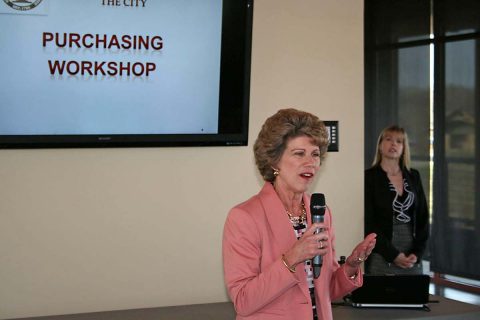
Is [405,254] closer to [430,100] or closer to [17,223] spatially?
[17,223]

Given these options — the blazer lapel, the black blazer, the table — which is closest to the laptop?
the table

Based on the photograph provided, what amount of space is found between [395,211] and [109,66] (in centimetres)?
233

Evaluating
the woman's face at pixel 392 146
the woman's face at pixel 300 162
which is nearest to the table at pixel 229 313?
the woman's face at pixel 300 162

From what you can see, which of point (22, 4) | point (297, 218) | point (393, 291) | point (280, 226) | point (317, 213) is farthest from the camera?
point (393, 291)

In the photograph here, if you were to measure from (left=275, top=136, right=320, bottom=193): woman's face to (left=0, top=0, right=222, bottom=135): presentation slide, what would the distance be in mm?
1290

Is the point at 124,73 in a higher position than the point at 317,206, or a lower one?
higher

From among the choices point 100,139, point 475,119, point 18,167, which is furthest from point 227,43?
point 475,119

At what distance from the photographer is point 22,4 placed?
349 cm

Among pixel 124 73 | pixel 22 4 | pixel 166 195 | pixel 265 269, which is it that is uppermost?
pixel 22 4

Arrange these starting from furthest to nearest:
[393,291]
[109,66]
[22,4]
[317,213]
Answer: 1. [393,291]
2. [109,66]
3. [22,4]
4. [317,213]

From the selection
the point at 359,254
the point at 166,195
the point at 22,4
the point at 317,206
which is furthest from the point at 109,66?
the point at 359,254

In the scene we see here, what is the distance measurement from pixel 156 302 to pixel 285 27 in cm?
172

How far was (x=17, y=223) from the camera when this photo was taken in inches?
141

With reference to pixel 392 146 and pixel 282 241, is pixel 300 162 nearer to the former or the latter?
pixel 282 241
